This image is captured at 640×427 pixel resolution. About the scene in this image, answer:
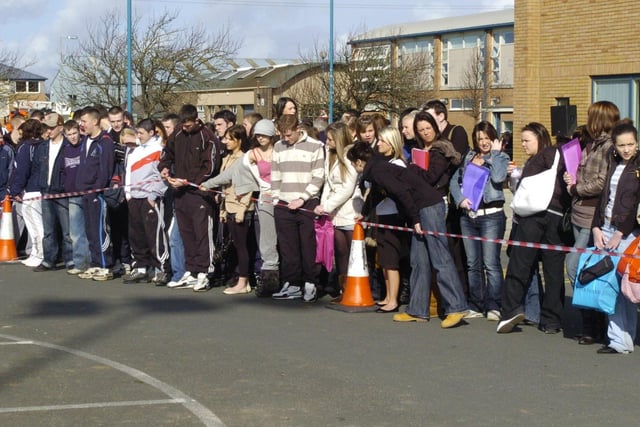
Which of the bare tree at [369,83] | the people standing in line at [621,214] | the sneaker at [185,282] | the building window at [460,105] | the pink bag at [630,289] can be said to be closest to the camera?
the pink bag at [630,289]

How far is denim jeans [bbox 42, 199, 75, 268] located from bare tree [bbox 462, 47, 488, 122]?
55.5 m

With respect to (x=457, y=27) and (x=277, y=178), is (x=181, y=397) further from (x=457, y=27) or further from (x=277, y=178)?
(x=457, y=27)

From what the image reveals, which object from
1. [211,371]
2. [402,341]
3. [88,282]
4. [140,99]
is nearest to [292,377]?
[211,371]

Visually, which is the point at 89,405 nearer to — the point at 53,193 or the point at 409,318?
the point at 409,318

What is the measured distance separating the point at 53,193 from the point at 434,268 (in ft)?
21.1

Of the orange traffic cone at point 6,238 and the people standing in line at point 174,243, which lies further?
the orange traffic cone at point 6,238

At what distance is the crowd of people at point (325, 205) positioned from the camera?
364 inches

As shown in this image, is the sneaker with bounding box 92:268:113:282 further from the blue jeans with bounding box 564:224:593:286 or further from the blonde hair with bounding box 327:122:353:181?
the blue jeans with bounding box 564:224:593:286

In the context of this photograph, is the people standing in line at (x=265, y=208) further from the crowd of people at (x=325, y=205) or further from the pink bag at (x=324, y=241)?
the pink bag at (x=324, y=241)

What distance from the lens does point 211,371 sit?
314 inches

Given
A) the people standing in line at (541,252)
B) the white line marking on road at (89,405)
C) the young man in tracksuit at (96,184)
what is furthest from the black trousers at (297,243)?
the white line marking on road at (89,405)

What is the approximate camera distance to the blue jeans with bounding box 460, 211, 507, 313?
10000 mm

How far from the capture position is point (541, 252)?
378 inches

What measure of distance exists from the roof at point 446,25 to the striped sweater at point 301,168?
56.8 meters
